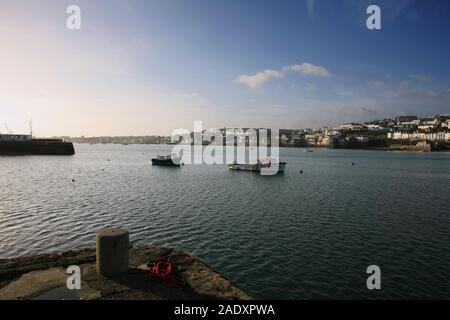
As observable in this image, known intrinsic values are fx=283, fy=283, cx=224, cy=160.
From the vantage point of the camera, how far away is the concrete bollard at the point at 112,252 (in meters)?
11.6

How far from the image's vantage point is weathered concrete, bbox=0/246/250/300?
10.7 metres

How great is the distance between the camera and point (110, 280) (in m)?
Result: 11.7

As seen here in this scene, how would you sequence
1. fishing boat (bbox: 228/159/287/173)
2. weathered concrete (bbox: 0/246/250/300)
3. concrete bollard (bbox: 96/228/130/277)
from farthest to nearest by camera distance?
1. fishing boat (bbox: 228/159/287/173)
2. concrete bollard (bbox: 96/228/130/277)
3. weathered concrete (bbox: 0/246/250/300)

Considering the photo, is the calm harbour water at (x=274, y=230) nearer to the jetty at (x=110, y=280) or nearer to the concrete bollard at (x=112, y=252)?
the jetty at (x=110, y=280)

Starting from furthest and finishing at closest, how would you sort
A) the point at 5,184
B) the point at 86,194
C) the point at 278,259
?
the point at 5,184
the point at 86,194
the point at 278,259

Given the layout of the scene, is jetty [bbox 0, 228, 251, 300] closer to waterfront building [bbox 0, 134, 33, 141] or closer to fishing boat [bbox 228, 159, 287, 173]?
fishing boat [bbox 228, 159, 287, 173]

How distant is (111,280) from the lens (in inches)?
460

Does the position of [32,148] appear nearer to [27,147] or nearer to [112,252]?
[27,147]

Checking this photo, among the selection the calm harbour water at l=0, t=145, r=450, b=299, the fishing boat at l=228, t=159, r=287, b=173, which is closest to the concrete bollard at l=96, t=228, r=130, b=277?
the calm harbour water at l=0, t=145, r=450, b=299

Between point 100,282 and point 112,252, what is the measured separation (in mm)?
1217
